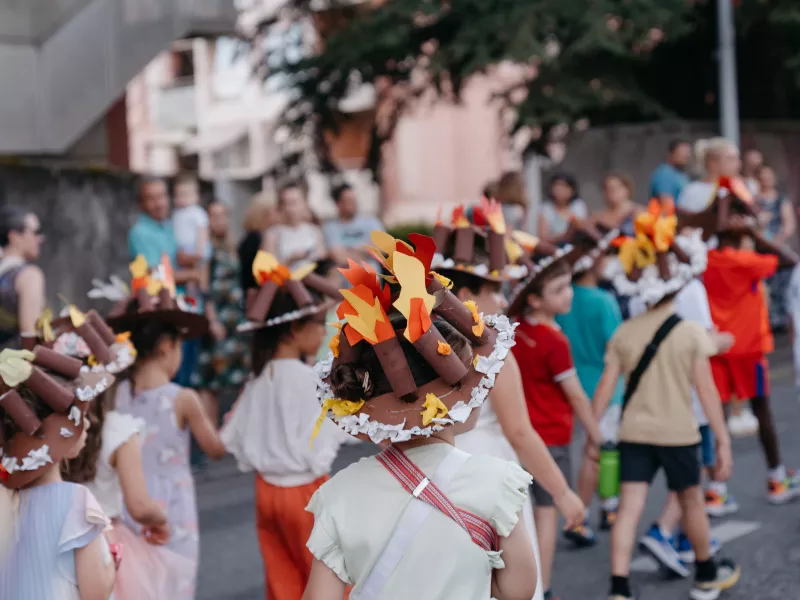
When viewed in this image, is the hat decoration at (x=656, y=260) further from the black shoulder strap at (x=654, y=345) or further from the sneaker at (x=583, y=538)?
the sneaker at (x=583, y=538)

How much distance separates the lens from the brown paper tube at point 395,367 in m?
2.76

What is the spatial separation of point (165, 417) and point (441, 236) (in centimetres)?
136

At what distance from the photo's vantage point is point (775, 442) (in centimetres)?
766

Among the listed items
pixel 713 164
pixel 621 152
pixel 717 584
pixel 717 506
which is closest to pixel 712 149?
pixel 713 164

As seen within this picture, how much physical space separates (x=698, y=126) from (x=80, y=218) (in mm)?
9181

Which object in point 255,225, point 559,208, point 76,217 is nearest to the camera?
point 255,225

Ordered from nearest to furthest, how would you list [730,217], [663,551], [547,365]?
[547,365] → [663,551] → [730,217]

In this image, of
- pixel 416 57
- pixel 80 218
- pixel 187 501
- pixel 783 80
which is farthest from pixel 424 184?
pixel 187 501

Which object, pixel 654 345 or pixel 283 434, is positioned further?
pixel 654 345

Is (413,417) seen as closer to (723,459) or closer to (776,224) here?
(723,459)

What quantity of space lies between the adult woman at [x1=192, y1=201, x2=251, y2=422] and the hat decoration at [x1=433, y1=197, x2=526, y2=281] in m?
5.14

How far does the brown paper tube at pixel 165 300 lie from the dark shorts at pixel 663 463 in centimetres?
221

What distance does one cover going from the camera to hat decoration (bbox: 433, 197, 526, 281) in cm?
496

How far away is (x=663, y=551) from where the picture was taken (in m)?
6.18
